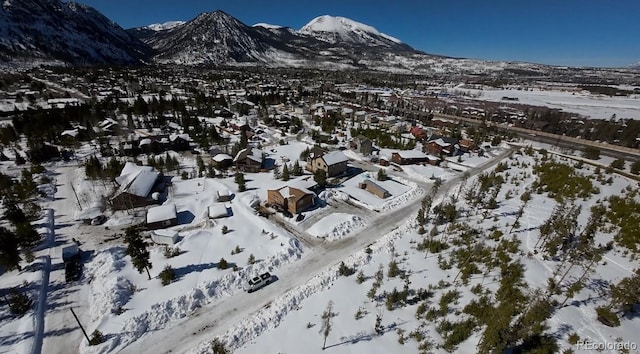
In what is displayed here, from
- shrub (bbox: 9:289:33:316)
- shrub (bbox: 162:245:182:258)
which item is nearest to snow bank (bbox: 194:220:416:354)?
shrub (bbox: 162:245:182:258)

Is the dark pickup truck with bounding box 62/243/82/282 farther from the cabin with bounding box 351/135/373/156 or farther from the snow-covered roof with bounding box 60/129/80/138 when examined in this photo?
the snow-covered roof with bounding box 60/129/80/138

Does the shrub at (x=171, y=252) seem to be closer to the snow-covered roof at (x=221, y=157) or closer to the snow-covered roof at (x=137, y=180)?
the snow-covered roof at (x=137, y=180)

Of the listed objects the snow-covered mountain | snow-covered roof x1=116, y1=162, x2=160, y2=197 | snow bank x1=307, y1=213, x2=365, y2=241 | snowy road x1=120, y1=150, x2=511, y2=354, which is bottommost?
snowy road x1=120, y1=150, x2=511, y2=354

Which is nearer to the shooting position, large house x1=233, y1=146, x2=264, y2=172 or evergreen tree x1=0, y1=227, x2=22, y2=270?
evergreen tree x1=0, y1=227, x2=22, y2=270

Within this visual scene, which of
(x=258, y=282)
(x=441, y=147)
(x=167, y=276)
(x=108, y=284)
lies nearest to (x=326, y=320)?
(x=258, y=282)

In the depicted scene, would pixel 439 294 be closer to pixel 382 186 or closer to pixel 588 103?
pixel 382 186
